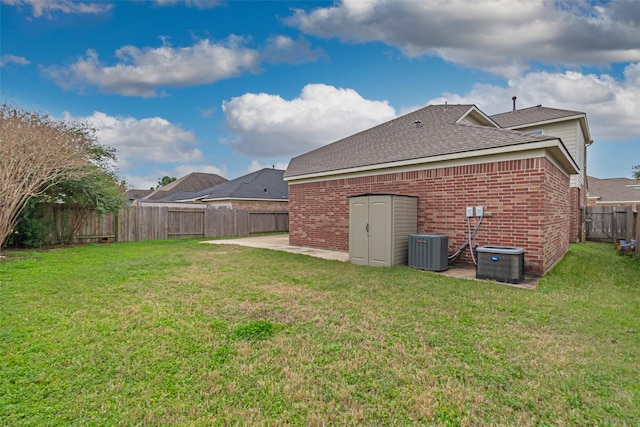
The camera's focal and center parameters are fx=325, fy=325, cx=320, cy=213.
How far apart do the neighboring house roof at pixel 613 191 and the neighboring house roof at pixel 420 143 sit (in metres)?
26.2

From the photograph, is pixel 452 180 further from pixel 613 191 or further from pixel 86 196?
pixel 613 191

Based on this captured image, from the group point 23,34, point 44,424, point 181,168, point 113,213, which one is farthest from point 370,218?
point 181,168

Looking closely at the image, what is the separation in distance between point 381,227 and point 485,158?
279 cm

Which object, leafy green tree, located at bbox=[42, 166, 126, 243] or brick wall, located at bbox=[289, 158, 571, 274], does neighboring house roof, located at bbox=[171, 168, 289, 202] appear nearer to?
leafy green tree, located at bbox=[42, 166, 126, 243]

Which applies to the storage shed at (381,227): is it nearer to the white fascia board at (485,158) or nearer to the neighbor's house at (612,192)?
the white fascia board at (485,158)

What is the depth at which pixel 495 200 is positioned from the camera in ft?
23.6

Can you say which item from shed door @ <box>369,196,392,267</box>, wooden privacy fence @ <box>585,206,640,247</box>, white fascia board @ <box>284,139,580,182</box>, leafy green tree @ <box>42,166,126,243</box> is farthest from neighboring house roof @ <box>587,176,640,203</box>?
leafy green tree @ <box>42,166,126,243</box>

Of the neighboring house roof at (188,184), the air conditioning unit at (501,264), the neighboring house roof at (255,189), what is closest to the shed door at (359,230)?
the air conditioning unit at (501,264)

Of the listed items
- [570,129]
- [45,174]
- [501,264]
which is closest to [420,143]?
[501,264]

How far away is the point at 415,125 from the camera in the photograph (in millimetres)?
11023

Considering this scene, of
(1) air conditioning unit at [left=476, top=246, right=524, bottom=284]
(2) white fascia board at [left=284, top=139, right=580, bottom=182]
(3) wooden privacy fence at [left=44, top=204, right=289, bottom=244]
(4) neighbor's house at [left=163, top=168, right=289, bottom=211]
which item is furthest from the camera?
(4) neighbor's house at [left=163, top=168, right=289, bottom=211]

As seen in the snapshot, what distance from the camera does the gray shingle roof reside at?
1362cm

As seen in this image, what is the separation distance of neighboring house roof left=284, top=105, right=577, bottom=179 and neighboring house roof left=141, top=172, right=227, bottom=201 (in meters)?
32.2

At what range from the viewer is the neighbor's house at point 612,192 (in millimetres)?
28812
